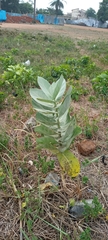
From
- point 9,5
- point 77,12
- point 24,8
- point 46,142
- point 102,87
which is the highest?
point 77,12

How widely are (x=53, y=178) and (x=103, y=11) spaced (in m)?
54.8

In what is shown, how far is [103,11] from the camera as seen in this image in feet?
164

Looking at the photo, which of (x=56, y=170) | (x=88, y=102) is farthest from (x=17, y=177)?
(x=88, y=102)

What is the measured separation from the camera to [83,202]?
1356 mm

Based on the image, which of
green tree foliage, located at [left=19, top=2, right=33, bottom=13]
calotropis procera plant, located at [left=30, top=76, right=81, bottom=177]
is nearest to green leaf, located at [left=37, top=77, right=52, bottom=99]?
calotropis procera plant, located at [left=30, top=76, right=81, bottom=177]

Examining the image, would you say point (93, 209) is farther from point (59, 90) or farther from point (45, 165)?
point (59, 90)

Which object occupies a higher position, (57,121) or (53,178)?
(57,121)

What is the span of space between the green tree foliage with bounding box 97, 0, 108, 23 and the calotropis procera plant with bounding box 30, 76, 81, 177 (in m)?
54.0

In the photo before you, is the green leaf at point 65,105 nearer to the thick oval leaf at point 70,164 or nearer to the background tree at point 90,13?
the thick oval leaf at point 70,164

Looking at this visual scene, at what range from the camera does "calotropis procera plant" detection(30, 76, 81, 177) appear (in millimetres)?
1268

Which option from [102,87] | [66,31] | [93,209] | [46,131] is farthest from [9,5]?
[93,209]

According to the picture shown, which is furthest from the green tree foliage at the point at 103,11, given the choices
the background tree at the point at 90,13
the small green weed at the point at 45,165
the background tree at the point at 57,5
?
the small green weed at the point at 45,165

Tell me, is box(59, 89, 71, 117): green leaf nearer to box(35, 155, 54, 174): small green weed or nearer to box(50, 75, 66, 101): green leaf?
box(50, 75, 66, 101): green leaf

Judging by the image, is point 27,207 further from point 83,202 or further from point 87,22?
point 87,22
